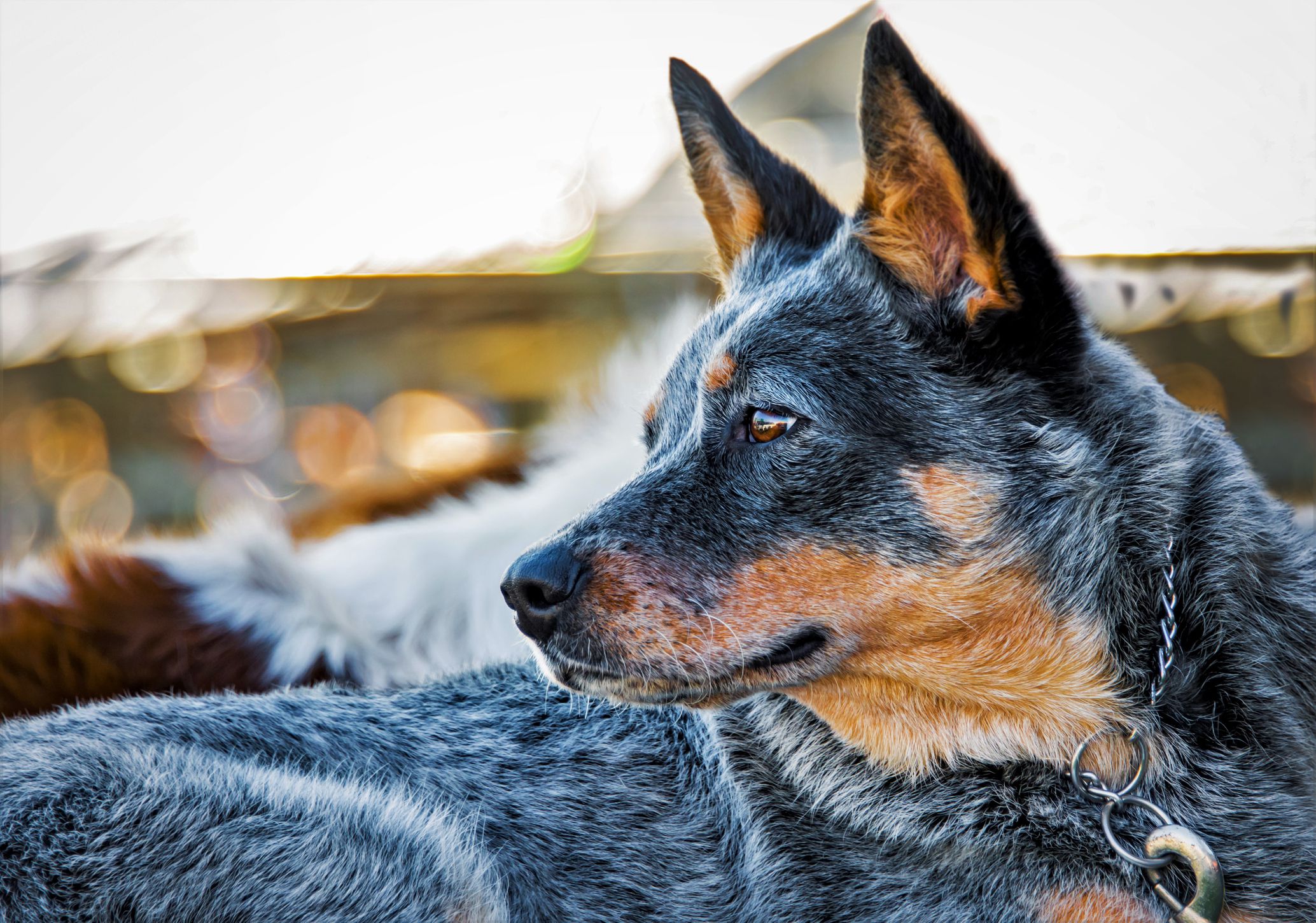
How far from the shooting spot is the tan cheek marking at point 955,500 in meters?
1.77

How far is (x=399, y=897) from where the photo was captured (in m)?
1.75

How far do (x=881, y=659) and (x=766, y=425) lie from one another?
1.62 ft

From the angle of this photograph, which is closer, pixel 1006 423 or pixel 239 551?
pixel 1006 423

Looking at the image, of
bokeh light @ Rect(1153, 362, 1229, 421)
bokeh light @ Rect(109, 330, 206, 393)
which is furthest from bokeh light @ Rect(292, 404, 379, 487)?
bokeh light @ Rect(1153, 362, 1229, 421)

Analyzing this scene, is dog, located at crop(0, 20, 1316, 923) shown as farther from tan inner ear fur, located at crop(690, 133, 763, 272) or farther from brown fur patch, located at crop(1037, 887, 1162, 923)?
tan inner ear fur, located at crop(690, 133, 763, 272)

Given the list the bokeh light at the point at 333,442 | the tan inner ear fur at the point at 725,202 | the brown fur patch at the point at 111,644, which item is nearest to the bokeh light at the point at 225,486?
the bokeh light at the point at 333,442

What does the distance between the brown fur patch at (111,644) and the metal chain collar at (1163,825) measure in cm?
220

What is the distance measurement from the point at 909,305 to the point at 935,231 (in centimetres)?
15

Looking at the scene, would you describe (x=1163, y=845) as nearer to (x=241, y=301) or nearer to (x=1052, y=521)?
(x=1052, y=521)

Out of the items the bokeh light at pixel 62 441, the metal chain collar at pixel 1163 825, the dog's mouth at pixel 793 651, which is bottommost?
the bokeh light at pixel 62 441

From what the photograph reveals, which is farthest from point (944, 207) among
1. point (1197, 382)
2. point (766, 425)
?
point (1197, 382)

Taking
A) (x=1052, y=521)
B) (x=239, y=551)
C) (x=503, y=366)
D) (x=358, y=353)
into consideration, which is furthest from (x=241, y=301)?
(x=1052, y=521)

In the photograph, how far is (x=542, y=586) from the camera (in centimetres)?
175

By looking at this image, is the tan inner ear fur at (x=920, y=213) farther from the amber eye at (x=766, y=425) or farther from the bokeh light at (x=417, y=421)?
the bokeh light at (x=417, y=421)
